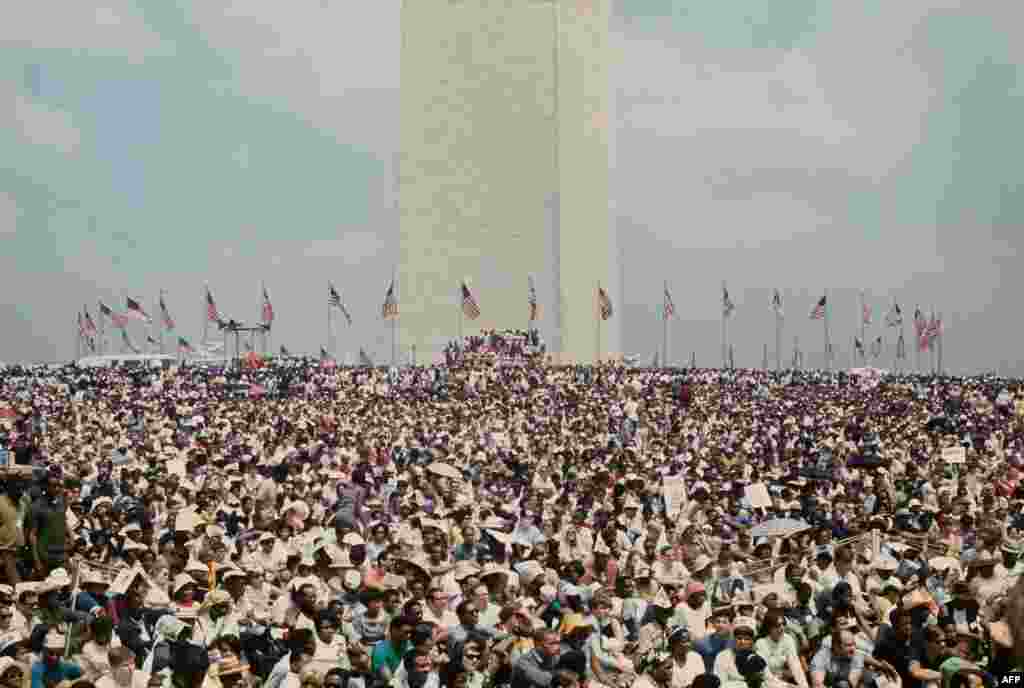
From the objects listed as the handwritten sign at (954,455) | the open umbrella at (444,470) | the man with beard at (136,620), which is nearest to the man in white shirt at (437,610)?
the man with beard at (136,620)

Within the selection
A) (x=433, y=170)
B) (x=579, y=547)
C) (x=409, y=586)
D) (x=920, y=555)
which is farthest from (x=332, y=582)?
(x=433, y=170)

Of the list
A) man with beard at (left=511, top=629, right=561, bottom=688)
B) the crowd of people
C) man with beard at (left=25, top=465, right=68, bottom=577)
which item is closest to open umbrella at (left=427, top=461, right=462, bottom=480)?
the crowd of people

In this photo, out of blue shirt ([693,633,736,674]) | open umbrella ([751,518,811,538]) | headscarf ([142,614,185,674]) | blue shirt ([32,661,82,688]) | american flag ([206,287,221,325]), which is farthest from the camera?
american flag ([206,287,221,325])

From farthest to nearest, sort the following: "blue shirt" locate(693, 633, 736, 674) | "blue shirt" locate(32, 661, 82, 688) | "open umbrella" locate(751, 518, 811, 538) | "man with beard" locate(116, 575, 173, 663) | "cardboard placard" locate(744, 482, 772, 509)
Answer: "cardboard placard" locate(744, 482, 772, 509) < "open umbrella" locate(751, 518, 811, 538) < "man with beard" locate(116, 575, 173, 663) < "blue shirt" locate(693, 633, 736, 674) < "blue shirt" locate(32, 661, 82, 688)

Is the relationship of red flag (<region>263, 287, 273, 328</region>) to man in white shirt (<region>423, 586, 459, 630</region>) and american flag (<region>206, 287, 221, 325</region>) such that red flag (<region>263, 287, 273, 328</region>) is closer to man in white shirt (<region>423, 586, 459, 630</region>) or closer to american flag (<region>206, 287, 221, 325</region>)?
american flag (<region>206, 287, 221, 325</region>)

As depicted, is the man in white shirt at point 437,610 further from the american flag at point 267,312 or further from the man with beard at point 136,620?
the american flag at point 267,312

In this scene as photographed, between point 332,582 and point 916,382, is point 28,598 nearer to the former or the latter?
point 332,582
